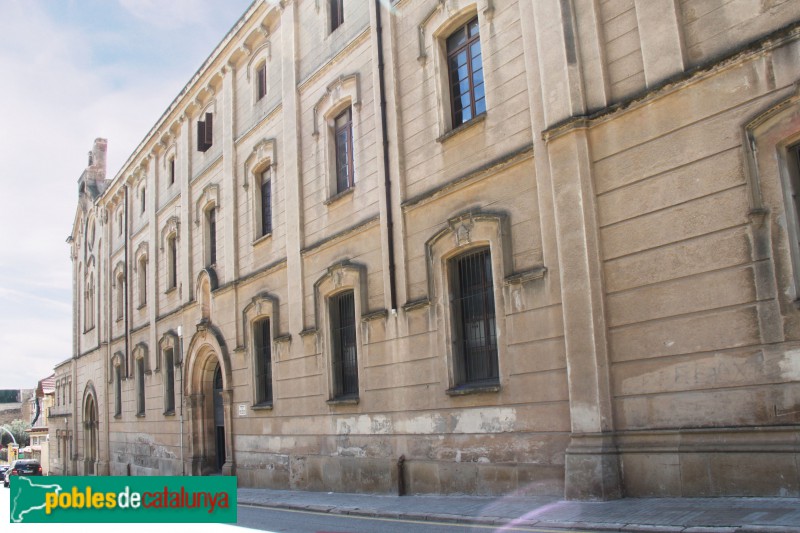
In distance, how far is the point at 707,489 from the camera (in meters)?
9.79

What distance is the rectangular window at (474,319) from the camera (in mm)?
13609

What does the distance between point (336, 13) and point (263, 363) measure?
9.26 metres

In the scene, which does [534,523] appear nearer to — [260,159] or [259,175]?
[260,159]

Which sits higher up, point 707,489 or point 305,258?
point 305,258

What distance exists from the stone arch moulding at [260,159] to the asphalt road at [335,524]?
9643 mm

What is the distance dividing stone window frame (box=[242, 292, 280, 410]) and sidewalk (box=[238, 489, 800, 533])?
6.00m

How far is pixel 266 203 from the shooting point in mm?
21875

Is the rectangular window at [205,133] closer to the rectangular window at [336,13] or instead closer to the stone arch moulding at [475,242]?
the rectangular window at [336,13]

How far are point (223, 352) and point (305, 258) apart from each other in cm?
551

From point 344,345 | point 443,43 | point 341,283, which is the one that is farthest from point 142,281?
point 443,43

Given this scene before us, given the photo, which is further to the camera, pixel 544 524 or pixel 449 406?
pixel 449 406

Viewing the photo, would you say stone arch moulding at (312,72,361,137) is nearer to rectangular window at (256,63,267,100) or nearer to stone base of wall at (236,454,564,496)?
rectangular window at (256,63,267,100)

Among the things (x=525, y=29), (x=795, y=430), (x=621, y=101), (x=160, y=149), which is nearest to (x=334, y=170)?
(x=525, y=29)

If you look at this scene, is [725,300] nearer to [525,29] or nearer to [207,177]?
[525,29]
